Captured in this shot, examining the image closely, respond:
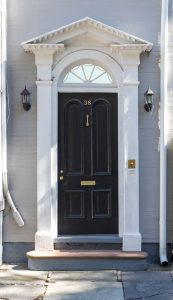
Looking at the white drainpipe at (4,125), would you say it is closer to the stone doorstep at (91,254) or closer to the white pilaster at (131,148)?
the stone doorstep at (91,254)

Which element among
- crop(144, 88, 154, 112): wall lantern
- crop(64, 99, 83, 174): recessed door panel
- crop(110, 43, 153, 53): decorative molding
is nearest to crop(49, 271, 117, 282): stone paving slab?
crop(64, 99, 83, 174): recessed door panel

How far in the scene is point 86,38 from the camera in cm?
705

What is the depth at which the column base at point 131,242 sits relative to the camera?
6.90 metres

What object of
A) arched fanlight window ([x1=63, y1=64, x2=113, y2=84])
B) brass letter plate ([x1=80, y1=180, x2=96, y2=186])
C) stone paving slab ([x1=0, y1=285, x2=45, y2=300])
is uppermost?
arched fanlight window ([x1=63, y1=64, x2=113, y2=84])

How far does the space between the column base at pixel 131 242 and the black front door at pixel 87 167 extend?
30 cm

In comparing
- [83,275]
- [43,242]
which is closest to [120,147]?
[43,242]

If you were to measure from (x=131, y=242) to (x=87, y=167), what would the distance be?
1285 millimetres

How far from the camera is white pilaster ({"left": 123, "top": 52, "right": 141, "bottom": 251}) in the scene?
6934 millimetres

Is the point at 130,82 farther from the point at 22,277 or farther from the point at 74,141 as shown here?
the point at 22,277

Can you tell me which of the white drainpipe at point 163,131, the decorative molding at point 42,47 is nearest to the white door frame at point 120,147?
the decorative molding at point 42,47

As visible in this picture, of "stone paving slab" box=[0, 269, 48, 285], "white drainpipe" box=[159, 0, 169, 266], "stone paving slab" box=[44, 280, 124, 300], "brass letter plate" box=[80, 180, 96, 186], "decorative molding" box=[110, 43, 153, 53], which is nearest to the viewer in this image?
"stone paving slab" box=[44, 280, 124, 300]

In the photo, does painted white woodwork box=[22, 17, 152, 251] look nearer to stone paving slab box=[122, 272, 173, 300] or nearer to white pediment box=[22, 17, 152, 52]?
white pediment box=[22, 17, 152, 52]

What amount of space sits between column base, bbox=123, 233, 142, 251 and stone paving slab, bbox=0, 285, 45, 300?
1.48 metres

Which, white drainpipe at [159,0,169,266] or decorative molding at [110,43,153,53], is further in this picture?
white drainpipe at [159,0,169,266]
